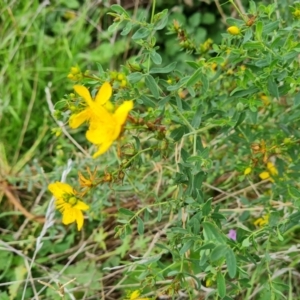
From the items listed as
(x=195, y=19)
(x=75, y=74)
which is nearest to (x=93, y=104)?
(x=75, y=74)

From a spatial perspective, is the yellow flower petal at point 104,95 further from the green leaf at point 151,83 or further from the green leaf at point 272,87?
the green leaf at point 272,87

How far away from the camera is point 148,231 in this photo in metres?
1.75

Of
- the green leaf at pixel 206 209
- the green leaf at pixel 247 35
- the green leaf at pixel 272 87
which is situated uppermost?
the green leaf at pixel 247 35

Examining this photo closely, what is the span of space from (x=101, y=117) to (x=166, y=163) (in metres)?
0.72

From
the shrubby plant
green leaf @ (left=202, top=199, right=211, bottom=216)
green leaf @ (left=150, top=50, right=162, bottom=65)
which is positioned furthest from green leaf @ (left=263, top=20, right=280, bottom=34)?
green leaf @ (left=202, top=199, right=211, bottom=216)

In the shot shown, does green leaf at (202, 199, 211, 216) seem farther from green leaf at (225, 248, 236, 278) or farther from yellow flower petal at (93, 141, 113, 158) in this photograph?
yellow flower petal at (93, 141, 113, 158)

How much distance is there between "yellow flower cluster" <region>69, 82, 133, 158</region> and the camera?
2.88ft

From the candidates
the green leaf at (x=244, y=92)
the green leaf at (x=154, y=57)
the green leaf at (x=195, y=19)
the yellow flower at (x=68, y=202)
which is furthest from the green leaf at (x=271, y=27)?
the green leaf at (x=195, y=19)

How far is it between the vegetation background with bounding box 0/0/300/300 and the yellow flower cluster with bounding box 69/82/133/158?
0.46ft

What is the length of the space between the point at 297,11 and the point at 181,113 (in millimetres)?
310

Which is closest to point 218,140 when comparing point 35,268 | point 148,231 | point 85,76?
point 148,231

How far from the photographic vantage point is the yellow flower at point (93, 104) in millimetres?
923

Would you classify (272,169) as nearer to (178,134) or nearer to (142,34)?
(178,134)

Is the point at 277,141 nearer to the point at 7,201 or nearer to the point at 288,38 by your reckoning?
the point at 288,38
